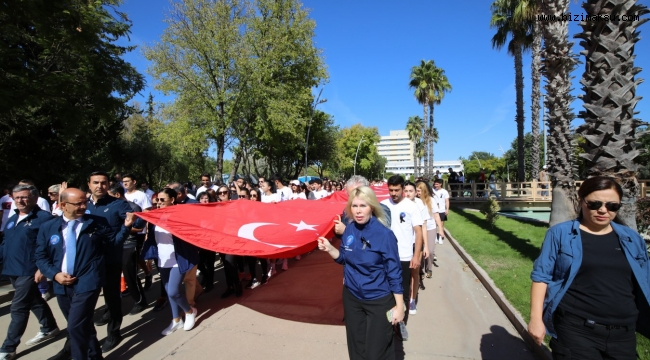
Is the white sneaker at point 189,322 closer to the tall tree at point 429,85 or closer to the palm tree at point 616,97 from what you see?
the palm tree at point 616,97

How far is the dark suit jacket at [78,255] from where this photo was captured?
11.7 feet

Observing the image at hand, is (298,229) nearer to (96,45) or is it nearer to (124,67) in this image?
(96,45)

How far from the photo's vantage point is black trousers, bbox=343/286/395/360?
2.87 m

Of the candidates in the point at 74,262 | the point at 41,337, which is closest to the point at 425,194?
the point at 74,262

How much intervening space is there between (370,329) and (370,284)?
14.5 inches

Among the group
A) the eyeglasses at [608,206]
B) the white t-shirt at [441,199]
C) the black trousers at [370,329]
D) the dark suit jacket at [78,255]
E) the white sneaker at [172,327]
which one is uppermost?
the eyeglasses at [608,206]

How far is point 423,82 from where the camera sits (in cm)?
4184

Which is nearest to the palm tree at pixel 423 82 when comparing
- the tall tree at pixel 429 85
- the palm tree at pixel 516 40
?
the tall tree at pixel 429 85

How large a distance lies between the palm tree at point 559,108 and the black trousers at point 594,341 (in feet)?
21.2

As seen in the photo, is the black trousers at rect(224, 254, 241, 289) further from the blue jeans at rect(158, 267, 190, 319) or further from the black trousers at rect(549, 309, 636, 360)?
the black trousers at rect(549, 309, 636, 360)

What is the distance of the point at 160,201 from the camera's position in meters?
5.19

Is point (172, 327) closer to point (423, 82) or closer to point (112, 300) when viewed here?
point (112, 300)

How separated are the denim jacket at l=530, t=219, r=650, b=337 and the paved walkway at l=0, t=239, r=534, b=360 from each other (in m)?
2.05

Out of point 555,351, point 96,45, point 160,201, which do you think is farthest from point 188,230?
point 96,45
